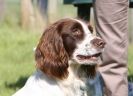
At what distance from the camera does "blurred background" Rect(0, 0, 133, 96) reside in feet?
25.9

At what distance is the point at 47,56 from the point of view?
5016mm

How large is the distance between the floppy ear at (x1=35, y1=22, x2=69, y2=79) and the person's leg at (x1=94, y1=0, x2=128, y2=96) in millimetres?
514

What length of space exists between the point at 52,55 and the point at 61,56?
0.08 metres

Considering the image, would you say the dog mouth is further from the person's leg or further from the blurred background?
the blurred background

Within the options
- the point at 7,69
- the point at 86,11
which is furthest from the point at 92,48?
the point at 7,69

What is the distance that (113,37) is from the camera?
212 inches

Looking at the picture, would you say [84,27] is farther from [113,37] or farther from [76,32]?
[113,37]

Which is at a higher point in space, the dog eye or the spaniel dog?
the dog eye

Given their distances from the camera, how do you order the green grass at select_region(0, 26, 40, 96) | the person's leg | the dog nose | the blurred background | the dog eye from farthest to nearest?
the blurred background < the green grass at select_region(0, 26, 40, 96) < the person's leg < the dog eye < the dog nose

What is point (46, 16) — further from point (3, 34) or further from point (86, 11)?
point (86, 11)

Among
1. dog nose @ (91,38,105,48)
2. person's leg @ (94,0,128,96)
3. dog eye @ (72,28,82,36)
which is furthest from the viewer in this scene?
person's leg @ (94,0,128,96)

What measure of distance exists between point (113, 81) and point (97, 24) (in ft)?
1.78

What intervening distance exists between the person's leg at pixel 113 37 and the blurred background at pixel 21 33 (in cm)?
168

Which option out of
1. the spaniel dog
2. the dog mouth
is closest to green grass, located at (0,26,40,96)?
the spaniel dog
